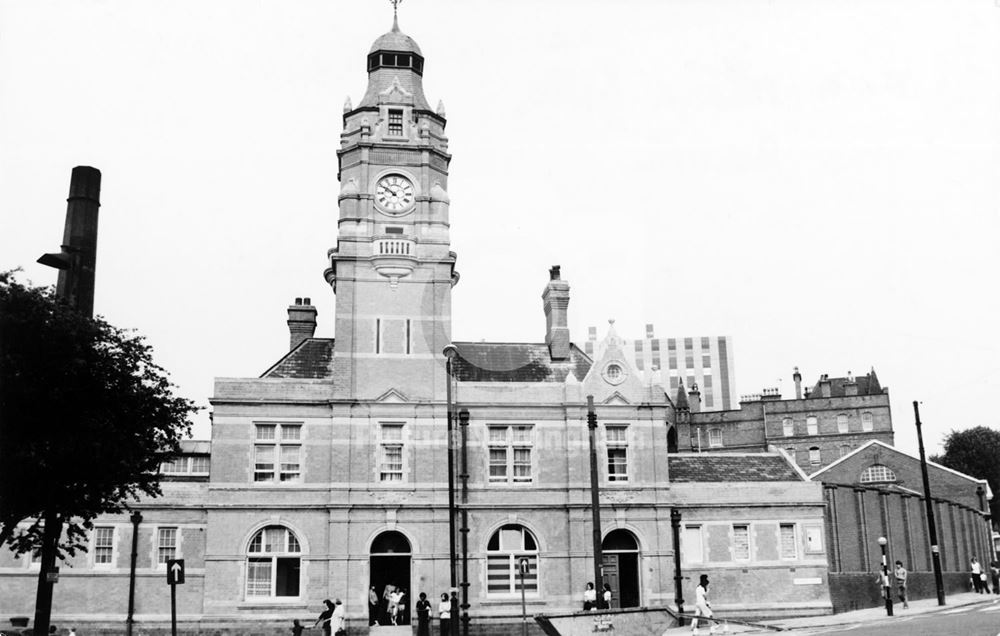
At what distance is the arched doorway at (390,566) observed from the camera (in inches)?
1679

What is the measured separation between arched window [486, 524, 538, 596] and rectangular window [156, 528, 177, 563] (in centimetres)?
1304

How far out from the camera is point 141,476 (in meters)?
34.1

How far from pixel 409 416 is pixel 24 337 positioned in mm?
17227

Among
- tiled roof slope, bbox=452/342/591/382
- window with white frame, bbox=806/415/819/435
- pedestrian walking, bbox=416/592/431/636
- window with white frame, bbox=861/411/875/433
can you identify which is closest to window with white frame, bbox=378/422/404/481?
tiled roof slope, bbox=452/342/591/382

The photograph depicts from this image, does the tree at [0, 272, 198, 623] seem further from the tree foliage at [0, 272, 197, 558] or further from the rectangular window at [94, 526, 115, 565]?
the rectangular window at [94, 526, 115, 565]

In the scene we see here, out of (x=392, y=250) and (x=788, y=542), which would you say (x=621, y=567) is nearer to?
(x=788, y=542)

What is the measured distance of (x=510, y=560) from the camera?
143 ft

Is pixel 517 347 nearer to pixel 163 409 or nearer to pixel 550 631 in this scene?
pixel 163 409

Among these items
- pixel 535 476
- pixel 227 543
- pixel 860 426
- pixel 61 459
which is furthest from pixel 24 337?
pixel 860 426

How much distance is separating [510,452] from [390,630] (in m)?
8.65

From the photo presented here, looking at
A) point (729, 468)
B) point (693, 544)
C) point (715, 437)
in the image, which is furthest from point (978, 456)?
point (693, 544)

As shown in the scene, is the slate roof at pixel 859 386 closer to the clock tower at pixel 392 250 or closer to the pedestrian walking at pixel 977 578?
the pedestrian walking at pixel 977 578

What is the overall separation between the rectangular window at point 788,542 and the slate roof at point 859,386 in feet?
177

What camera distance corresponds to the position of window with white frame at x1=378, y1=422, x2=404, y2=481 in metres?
43.5
